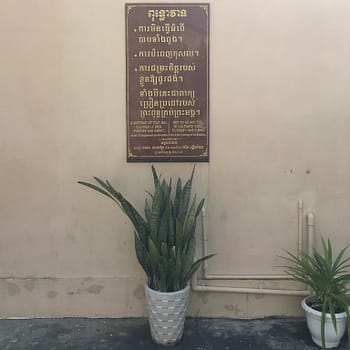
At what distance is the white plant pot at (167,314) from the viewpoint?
3.37 m

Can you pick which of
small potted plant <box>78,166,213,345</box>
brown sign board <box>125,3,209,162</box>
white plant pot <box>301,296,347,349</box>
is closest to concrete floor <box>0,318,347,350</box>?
white plant pot <box>301,296,347,349</box>

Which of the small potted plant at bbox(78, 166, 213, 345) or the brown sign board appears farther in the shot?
the brown sign board

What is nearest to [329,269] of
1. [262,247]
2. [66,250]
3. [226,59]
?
[262,247]

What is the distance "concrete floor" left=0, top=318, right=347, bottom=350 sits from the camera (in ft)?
Result: 11.3

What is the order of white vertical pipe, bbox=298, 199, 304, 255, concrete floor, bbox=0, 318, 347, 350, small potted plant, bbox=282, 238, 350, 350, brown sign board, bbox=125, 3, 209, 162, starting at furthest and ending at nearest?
white vertical pipe, bbox=298, 199, 304, 255, brown sign board, bbox=125, 3, 209, 162, concrete floor, bbox=0, 318, 347, 350, small potted plant, bbox=282, 238, 350, 350

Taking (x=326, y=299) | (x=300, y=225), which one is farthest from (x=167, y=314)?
(x=300, y=225)

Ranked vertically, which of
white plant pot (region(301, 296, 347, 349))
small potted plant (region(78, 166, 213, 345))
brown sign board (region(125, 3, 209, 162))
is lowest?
white plant pot (region(301, 296, 347, 349))

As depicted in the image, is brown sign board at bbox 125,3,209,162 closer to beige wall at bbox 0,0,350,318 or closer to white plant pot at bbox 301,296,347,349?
beige wall at bbox 0,0,350,318

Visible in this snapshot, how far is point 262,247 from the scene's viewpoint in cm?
376

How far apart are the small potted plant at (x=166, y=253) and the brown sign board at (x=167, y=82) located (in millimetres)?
347

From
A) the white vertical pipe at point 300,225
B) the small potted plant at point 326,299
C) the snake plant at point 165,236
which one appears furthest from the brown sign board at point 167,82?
the small potted plant at point 326,299

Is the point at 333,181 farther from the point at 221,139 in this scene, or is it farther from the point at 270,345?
the point at 270,345

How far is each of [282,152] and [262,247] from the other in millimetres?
757

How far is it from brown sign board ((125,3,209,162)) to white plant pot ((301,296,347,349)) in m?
→ 1.37
